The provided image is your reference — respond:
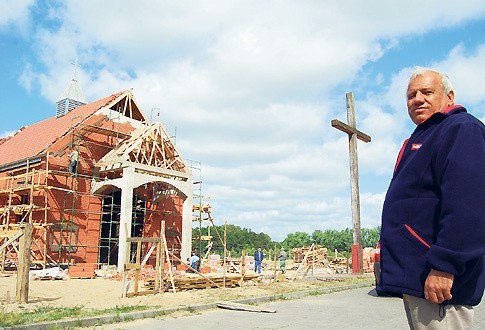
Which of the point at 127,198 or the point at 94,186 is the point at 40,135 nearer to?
the point at 94,186

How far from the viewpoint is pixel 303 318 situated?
9555mm

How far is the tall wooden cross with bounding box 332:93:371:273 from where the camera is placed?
19.6 meters

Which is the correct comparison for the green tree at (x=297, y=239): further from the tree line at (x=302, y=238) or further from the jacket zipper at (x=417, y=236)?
the jacket zipper at (x=417, y=236)

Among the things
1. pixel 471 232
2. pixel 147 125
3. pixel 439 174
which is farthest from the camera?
pixel 147 125

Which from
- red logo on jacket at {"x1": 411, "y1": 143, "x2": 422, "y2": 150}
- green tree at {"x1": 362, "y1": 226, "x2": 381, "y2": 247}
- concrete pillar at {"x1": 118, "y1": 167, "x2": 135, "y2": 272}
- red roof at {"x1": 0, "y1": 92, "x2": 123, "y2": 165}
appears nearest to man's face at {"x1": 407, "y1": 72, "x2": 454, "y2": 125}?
red logo on jacket at {"x1": 411, "y1": 143, "x2": 422, "y2": 150}

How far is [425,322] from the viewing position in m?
2.43

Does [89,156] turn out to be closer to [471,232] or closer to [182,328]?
[182,328]

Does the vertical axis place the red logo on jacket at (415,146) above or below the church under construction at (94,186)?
below

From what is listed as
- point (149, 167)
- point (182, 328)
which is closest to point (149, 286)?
point (182, 328)

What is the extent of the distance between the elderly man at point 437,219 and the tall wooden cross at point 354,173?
1690 centimetres

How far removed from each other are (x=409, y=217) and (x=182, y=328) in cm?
657

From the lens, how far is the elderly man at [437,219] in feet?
7.32

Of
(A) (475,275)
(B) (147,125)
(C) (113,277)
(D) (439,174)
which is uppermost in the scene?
(B) (147,125)

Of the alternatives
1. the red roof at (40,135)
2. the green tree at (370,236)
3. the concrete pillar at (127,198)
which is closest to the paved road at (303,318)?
the concrete pillar at (127,198)
